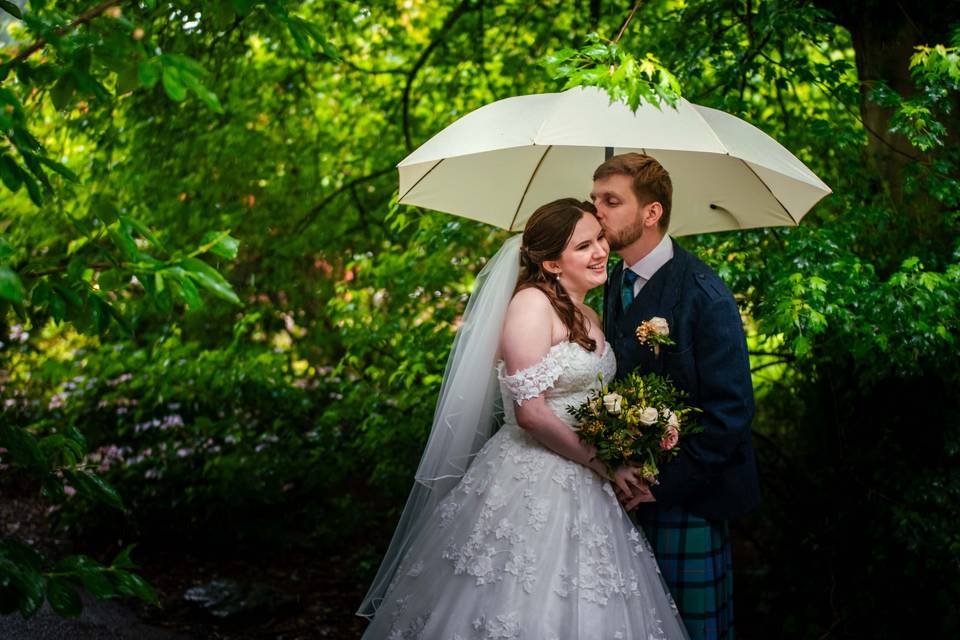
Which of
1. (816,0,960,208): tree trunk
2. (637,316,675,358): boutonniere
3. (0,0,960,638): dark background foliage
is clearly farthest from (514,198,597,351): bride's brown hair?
(816,0,960,208): tree trunk

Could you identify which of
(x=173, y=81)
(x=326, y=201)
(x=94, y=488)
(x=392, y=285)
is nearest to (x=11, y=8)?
(x=173, y=81)

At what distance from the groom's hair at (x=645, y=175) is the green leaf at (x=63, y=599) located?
2.00 metres

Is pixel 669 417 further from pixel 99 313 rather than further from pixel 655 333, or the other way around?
pixel 99 313

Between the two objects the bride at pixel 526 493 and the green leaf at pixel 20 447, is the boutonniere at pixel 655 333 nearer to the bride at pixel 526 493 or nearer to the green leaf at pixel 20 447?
the bride at pixel 526 493

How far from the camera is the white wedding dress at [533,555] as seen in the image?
2.55m

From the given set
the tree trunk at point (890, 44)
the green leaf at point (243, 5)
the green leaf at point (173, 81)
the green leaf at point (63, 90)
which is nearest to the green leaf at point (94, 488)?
the green leaf at point (63, 90)

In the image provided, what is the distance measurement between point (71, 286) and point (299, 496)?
4475 mm

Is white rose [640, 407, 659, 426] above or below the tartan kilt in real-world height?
above

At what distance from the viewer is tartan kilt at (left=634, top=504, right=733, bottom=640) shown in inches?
112

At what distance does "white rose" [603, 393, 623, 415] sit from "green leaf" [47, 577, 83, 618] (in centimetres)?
151

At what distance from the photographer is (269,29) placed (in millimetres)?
5051

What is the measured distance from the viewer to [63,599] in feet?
5.89

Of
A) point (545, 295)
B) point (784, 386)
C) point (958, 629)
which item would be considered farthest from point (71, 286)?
point (784, 386)

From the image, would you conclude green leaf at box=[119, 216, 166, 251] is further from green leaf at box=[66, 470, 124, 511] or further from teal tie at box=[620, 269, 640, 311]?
teal tie at box=[620, 269, 640, 311]
